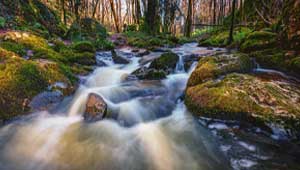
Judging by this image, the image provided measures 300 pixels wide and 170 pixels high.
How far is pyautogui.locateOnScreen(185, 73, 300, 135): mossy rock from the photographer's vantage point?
11.6ft

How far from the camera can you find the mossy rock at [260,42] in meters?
6.34

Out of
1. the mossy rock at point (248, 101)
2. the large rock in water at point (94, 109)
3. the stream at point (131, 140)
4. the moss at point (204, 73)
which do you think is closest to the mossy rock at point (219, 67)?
the moss at point (204, 73)

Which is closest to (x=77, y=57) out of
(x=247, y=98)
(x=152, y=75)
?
(x=152, y=75)

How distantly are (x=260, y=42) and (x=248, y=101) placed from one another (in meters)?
3.58

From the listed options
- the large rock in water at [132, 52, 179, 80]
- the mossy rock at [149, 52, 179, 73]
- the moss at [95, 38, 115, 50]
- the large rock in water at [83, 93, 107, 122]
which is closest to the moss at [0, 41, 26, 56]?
the large rock in water at [83, 93, 107, 122]

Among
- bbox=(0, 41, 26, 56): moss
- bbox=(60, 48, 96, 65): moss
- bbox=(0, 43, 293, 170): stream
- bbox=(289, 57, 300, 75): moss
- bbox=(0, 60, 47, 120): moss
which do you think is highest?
bbox=(0, 41, 26, 56): moss

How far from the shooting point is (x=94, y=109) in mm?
4406

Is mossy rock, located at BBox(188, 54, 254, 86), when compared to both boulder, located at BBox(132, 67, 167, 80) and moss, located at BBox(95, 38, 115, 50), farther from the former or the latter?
moss, located at BBox(95, 38, 115, 50)

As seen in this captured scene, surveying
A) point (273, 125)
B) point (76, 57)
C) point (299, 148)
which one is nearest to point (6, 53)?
point (76, 57)

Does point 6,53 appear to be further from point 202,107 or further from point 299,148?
point 299,148

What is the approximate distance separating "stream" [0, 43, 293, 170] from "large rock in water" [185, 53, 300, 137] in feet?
0.67

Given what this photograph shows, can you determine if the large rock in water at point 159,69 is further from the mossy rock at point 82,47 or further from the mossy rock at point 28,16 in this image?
the mossy rock at point 28,16

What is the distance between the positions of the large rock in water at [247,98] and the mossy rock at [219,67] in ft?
0.07

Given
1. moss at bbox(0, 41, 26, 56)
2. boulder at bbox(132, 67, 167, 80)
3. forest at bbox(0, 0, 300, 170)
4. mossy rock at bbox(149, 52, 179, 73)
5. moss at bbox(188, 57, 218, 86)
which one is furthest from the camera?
mossy rock at bbox(149, 52, 179, 73)
